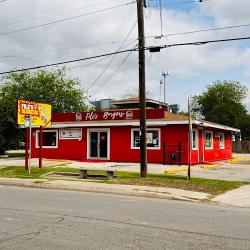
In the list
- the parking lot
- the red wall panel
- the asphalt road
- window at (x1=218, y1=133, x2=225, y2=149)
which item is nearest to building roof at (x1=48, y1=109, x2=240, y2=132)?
the red wall panel

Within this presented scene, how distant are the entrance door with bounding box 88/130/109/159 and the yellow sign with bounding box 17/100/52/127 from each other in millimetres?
7309

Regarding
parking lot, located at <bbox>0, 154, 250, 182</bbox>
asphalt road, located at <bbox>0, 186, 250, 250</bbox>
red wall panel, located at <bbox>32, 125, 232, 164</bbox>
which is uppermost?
red wall panel, located at <bbox>32, 125, 232, 164</bbox>

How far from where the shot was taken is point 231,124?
266ft

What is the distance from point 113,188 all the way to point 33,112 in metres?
8.23

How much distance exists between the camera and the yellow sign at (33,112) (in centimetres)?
2141

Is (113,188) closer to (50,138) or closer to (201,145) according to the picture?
(201,145)

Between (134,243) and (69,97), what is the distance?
164 feet

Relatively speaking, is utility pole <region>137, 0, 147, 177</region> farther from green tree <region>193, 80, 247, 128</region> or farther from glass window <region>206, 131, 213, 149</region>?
green tree <region>193, 80, 247, 128</region>

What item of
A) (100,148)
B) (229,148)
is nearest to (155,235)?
(100,148)

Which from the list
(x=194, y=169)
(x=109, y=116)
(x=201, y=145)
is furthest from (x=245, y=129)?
(x=194, y=169)

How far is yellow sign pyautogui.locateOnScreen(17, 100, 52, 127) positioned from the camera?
21.4 m

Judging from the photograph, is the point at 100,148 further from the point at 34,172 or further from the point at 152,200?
the point at 152,200

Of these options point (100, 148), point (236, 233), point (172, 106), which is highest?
point (172, 106)

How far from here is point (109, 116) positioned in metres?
30.7
